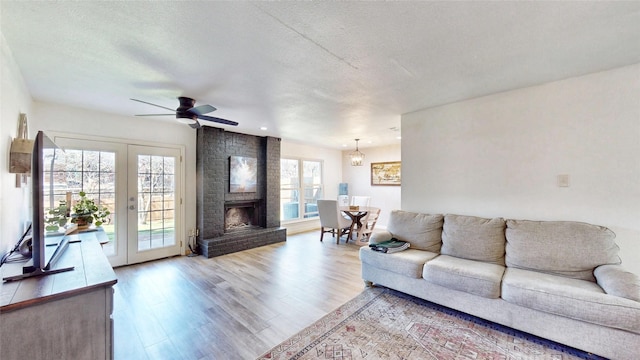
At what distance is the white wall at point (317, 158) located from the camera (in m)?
6.31

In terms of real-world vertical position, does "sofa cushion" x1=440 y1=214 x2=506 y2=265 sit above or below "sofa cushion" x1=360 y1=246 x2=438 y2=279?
above

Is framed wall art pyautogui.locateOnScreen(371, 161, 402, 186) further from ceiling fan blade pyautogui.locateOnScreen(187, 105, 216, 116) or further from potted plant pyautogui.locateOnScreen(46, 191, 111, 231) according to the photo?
potted plant pyautogui.locateOnScreen(46, 191, 111, 231)

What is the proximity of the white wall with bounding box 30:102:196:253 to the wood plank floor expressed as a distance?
135 centimetres

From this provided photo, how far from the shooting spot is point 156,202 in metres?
4.22

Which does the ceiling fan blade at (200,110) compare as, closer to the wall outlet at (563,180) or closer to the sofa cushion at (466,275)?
the sofa cushion at (466,275)

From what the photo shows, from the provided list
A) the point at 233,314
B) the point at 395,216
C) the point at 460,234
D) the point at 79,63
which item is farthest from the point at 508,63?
the point at 79,63

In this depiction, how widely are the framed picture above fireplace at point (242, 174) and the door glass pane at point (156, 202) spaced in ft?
3.44

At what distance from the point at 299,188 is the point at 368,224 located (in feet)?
6.61

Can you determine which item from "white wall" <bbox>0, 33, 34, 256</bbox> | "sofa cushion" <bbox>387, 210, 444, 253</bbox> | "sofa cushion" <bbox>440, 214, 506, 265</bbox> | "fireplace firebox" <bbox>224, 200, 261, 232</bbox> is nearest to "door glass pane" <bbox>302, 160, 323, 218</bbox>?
"fireplace firebox" <bbox>224, 200, 261, 232</bbox>

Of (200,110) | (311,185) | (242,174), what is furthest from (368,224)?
(200,110)

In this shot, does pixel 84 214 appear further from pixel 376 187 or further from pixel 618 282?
pixel 376 187

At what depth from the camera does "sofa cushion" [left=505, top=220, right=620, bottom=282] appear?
85.8 inches

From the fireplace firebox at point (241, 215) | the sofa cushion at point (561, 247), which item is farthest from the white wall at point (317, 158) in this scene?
the sofa cushion at point (561, 247)

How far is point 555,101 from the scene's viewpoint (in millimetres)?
2578
